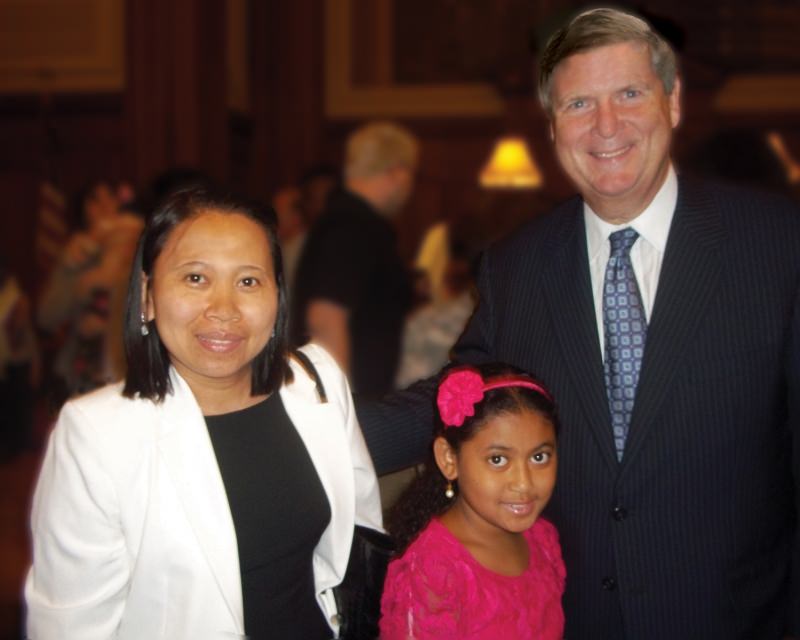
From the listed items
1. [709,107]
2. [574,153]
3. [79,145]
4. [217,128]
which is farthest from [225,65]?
[574,153]

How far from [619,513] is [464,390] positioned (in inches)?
15.8

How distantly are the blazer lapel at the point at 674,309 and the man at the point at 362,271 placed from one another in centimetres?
211

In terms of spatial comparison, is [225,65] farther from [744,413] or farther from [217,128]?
[744,413]

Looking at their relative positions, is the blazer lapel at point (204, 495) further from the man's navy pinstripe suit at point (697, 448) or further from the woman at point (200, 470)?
the man's navy pinstripe suit at point (697, 448)

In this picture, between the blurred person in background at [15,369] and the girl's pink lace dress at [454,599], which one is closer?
the girl's pink lace dress at [454,599]

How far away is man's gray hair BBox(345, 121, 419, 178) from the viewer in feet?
15.0

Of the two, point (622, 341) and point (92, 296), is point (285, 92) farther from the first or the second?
point (622, 341)

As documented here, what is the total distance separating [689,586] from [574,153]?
0.91 meters

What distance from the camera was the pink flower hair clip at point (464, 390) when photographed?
217 centimetres

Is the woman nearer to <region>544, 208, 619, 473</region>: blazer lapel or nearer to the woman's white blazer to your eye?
the woman's white blazer

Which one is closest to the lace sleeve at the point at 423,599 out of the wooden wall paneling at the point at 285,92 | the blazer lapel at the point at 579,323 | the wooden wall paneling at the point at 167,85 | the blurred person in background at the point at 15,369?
the blazer lapel at the point at 579,323

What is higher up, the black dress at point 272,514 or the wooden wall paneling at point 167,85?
the wooden wall paneling at point 167,85

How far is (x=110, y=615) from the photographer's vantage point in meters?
1.91

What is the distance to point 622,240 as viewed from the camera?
2.35 meters
